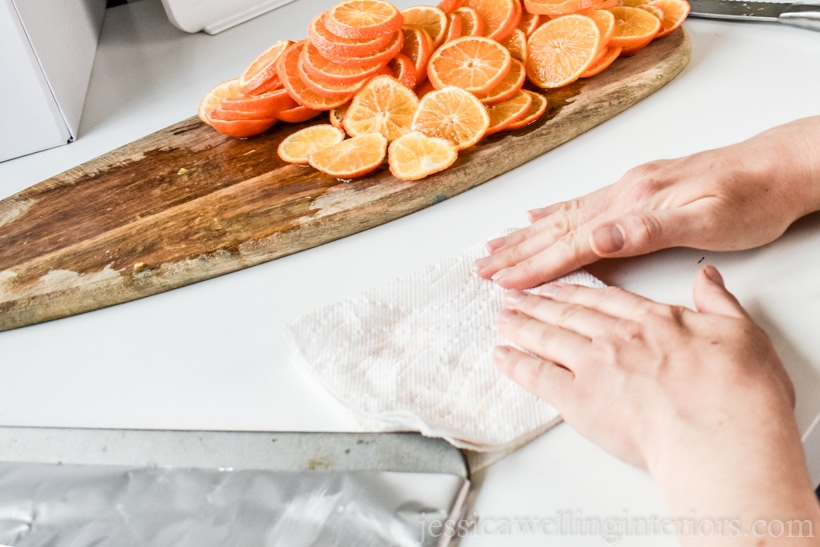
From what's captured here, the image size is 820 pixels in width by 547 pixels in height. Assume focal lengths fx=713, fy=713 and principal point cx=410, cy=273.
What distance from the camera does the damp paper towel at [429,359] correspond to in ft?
2.52

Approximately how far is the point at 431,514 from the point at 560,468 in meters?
0.15

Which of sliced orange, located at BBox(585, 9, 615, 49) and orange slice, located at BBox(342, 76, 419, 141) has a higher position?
sliced orange, located at BBox(585, 9, 615, 49)

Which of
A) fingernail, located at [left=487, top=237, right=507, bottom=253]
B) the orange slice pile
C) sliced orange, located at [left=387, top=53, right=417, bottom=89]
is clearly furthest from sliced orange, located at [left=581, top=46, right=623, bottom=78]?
fingernail, located at [left=487, top=237, right=507, bottom=253]

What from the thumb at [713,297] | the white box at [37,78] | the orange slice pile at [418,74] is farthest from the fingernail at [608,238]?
the white box at [37,78]

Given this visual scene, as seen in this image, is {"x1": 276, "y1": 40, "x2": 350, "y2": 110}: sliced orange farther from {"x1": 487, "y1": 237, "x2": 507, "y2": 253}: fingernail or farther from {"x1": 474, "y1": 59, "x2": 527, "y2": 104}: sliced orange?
{"x1": 487, "y1": 237, "x2": 507, "y2": 253}: fingernail

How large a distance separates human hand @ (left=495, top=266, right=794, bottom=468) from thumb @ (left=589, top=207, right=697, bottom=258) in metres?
0.06

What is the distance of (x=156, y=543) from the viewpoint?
0.70 m

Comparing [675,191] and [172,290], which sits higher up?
[675,191]

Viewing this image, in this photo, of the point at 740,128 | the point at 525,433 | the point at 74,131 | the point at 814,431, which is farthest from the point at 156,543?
the point at 74,131

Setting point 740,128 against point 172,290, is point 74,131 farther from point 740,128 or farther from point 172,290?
point 740,128

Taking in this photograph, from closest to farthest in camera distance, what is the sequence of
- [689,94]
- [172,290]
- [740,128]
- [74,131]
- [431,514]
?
[431,514], [172,290], [740,128], [689,94], [74,131]

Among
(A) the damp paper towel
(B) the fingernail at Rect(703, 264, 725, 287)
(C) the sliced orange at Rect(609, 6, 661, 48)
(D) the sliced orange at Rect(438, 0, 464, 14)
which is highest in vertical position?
(D) the sliced orange at Rect(438, 0, 464, 14)

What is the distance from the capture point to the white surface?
0.75m

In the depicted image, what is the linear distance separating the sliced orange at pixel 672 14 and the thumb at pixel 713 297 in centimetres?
82
